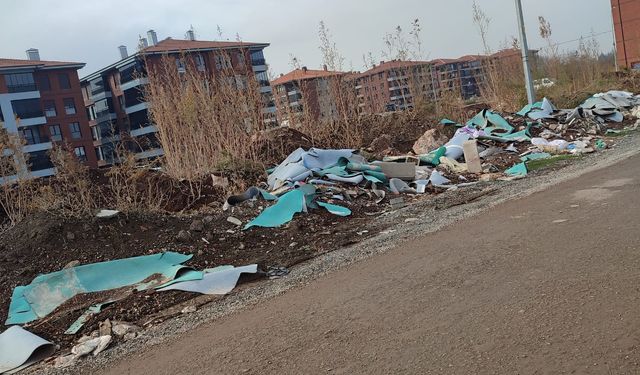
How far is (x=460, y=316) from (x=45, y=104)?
2781 inches

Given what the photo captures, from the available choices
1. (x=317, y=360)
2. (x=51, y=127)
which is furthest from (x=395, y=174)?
(x=51, y=127)

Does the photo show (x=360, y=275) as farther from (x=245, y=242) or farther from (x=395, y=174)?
(x=395, y=174)

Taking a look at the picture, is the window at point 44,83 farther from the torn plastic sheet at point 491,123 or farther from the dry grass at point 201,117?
the torn plastic sheet at point 491,123

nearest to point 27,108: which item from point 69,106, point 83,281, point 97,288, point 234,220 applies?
point 69,106

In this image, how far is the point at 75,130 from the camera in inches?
2616

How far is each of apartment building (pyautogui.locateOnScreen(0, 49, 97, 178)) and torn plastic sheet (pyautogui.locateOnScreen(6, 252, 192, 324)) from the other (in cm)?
5575

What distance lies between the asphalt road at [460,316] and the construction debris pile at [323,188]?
128cm

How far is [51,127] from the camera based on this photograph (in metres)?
64.4

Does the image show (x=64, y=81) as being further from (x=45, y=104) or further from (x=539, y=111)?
(x=539, y=111)

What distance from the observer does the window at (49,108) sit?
64625mm

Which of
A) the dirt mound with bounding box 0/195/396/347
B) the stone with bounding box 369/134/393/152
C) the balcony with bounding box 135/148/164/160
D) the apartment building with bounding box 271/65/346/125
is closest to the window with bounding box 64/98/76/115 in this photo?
the apartment building with bounding box 271/65/346/125

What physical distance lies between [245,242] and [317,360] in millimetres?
4440

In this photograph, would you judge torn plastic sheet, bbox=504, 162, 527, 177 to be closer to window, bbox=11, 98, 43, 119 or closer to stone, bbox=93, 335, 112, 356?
stone, bbox=93, 335, 112, 356

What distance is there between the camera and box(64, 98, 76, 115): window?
6612 cm
